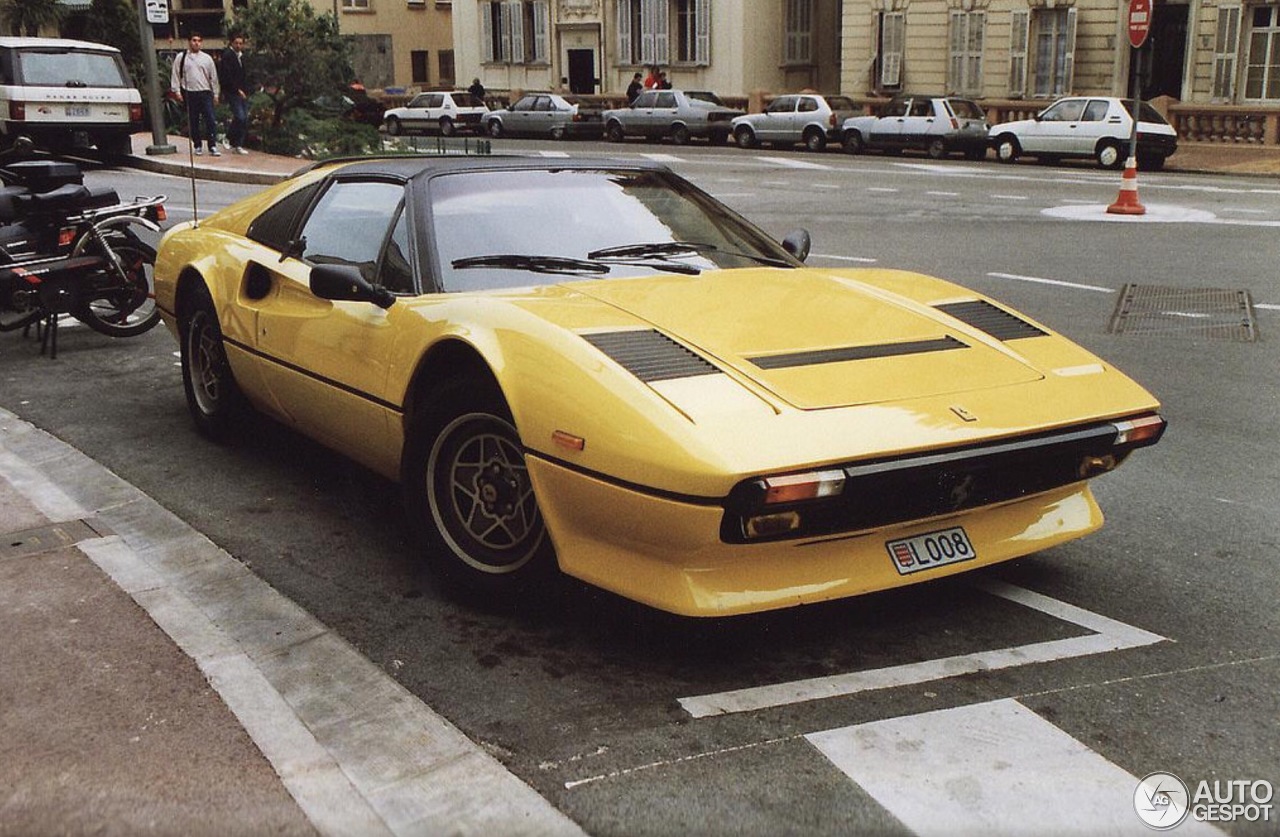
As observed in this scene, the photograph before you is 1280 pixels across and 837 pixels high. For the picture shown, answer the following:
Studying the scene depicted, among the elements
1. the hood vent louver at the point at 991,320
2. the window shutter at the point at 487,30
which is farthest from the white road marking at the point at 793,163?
the window shutter at the point at 487,30

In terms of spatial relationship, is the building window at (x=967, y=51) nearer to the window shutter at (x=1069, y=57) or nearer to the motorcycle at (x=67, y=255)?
the window shutter at (x=1069, y=57)

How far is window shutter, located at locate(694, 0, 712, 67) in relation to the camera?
4334cm

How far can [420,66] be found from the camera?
206ft

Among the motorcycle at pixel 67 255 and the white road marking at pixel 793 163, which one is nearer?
the motorcycle at pixel 67 255

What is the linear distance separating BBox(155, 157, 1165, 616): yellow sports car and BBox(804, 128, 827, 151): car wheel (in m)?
28.7

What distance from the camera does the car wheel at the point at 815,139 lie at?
1313 inches

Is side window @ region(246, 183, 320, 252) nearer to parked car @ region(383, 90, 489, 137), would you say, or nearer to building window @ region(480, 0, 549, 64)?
parked car @ region(383, 90, 489, 137)

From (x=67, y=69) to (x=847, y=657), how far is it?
20.5 m

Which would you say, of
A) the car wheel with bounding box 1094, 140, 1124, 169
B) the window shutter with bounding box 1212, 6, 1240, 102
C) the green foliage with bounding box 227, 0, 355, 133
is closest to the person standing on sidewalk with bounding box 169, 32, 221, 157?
the green foliage with bounding box 227, 0, 355, 133

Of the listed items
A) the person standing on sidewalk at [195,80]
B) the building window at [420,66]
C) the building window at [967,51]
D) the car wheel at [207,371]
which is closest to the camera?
the car wheel at [207,371]

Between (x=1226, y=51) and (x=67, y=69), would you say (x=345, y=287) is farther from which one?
(x=1226, y=51)

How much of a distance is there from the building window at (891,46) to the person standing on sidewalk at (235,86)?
21.1 metres

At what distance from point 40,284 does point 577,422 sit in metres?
5.68

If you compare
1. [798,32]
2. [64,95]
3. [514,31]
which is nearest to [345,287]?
[64,95]
